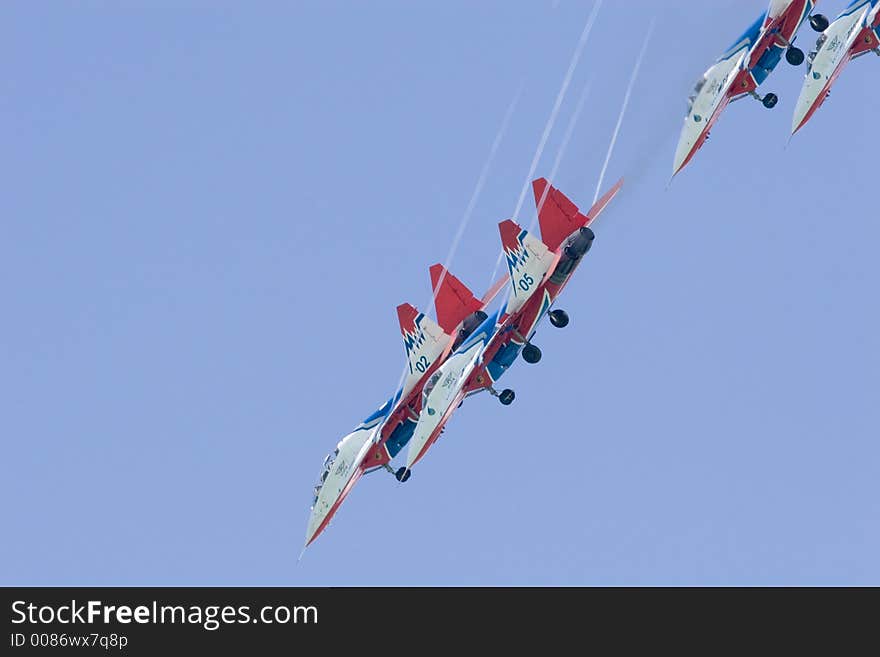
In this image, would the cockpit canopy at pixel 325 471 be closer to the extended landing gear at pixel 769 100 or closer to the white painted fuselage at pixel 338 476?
the white painted fuselage at pixel 338 476

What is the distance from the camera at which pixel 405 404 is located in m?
72.8

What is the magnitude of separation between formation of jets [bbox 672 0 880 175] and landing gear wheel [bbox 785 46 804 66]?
1.11ft

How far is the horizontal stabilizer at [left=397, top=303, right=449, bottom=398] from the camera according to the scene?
71250 millimetres

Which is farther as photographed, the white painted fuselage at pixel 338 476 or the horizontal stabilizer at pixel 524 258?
the white painted fuselage at pixel 338 476

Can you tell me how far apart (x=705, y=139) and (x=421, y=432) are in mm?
13767

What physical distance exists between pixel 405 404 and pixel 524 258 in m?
7.59

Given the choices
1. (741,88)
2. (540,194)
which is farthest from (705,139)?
(540,194)

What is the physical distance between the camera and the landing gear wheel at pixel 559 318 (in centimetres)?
6831

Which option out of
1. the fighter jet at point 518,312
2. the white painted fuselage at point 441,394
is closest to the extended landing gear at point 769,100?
the fighter jet at point 518,312

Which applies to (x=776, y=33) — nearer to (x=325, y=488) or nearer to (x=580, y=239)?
(x=580, y=239)

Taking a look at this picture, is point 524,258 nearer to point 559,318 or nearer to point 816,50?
point 559,318

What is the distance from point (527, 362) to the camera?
69.6 metres

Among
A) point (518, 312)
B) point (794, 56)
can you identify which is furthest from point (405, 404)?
point (794, 56)

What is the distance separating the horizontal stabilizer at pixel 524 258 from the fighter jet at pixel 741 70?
9.91m
